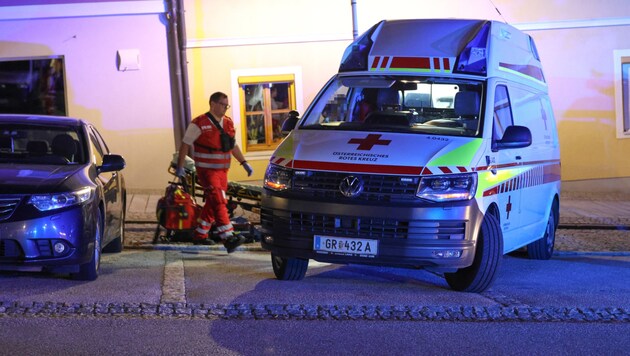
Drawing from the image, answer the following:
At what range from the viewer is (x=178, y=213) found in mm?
11766

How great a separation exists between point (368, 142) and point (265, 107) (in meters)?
9.81

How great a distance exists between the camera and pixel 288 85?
59.7ft

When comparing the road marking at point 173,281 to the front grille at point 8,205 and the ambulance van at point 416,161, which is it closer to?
the ambulance van at point 416,161

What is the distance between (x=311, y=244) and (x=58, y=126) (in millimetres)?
2985

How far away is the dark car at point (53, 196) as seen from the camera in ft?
27.4

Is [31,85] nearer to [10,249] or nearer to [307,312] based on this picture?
[10,249]

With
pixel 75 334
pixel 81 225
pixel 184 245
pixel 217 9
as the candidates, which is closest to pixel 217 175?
pixel 184 245

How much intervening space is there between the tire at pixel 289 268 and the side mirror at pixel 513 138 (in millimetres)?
1851

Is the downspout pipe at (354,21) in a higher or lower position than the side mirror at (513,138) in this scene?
higher

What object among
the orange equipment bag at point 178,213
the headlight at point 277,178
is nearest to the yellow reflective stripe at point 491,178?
the headlight at point 277,178

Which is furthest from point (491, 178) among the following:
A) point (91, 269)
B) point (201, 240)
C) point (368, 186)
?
point (201, 240)

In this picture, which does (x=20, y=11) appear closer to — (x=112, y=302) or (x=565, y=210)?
(x=565, y=210)

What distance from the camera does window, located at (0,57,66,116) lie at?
17.4 metres

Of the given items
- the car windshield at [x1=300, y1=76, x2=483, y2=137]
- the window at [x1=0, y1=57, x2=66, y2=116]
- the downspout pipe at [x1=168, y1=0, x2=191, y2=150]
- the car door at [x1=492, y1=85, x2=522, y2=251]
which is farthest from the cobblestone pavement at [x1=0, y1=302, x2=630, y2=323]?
the window at [x1=0, y1=57, x2=66, y2=116]
